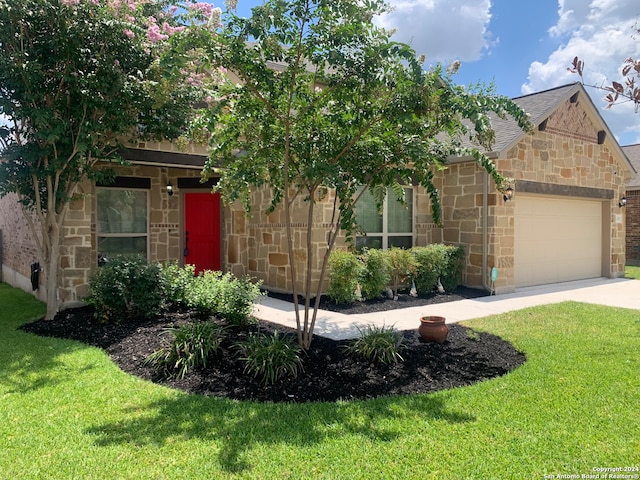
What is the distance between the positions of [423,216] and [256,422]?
819cm

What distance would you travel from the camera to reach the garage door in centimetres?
1123

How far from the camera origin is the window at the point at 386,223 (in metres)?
9.85

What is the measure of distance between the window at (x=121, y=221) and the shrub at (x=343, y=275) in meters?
4.60

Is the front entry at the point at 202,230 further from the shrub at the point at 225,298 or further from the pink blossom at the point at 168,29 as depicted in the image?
the pink blossom at the point at 168,29

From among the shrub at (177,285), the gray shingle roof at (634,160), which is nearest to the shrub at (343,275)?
the shrub at (177,285)

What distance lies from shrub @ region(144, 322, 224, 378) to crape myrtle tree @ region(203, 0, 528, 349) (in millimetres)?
1112

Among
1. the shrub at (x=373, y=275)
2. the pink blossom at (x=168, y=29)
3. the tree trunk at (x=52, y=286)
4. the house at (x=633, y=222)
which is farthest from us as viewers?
the house at (x=633, y=222)

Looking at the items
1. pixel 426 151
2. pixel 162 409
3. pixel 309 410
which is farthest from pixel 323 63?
pixel 162 409

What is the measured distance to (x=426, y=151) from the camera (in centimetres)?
459

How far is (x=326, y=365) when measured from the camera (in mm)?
4945

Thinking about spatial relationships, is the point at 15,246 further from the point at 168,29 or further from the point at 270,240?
the point at 168,29

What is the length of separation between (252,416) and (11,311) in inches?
273

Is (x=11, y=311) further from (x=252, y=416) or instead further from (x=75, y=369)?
(x=252, y=416)

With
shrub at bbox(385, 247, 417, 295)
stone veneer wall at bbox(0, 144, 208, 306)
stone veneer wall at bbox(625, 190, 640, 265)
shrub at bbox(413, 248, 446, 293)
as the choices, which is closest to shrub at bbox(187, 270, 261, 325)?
stone veneer wall at bbox(0, 144, 208, 306)
